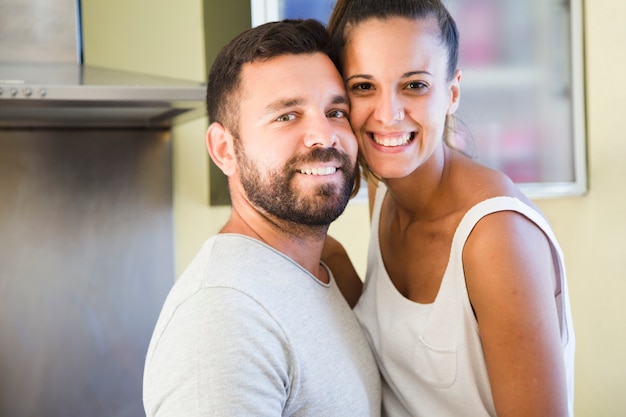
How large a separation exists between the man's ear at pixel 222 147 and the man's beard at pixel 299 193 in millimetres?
48

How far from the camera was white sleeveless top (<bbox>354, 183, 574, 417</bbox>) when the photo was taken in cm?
116

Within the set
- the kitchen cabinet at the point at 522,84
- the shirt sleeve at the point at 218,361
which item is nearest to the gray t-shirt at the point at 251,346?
the shirt sleeve at the point at 218,361

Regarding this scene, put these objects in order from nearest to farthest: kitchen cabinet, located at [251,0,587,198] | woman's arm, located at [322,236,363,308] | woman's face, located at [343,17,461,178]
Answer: woman's face, located at [343,17,461,178] → woman's arm, located at [322,236,363,308] → kitchen cabinet, located at [251,0,587,198]

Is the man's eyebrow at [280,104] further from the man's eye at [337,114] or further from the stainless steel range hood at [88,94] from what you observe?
the stainless steel range hood at [88,94]

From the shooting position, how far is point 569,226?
2078mm

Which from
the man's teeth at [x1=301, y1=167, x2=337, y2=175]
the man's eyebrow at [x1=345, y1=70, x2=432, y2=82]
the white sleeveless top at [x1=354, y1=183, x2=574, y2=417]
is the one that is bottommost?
the white sleeveless top at [x1=354, y1=183, x2=574, y2=417]

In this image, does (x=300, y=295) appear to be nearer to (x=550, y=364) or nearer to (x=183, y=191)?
(x=550, y=364)

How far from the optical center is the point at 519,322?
1.08 metres

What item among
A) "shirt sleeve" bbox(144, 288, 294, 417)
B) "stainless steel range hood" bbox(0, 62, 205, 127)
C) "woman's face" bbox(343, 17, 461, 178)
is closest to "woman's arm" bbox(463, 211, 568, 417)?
"woman's face" bbox(343, 17, 461, 178)

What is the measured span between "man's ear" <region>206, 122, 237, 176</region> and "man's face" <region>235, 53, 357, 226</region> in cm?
4

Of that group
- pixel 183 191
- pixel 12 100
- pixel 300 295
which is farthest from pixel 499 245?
pixel 183 191

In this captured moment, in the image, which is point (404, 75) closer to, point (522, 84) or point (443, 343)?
point (443, 343)

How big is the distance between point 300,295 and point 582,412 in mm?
1223

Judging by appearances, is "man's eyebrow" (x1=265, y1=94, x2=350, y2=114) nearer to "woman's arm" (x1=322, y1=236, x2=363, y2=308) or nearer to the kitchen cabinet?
"woman's arm" (x1=322, y1=236, x2=363, y2=308)
